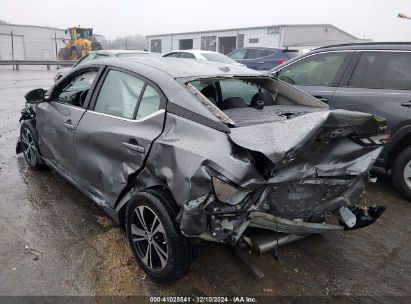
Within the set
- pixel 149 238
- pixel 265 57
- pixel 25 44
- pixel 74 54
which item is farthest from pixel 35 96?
pixel 25 44

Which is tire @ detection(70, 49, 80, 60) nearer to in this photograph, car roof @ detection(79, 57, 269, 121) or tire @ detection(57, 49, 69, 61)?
tire @ detection(57, 49, 69, 61)

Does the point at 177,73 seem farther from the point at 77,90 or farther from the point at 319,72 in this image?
the point at 319,72

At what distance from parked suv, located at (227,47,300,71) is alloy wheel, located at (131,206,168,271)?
1049 centimetres

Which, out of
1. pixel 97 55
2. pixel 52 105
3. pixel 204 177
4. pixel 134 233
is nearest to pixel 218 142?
pixel 204 177

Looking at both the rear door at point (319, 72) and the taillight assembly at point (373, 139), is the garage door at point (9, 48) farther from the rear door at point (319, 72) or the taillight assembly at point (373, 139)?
the taillight assembly at point (373, 139)

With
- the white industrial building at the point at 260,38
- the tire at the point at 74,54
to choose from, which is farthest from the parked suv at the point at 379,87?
the tire at the point at 74,54

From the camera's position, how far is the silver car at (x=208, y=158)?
220cm

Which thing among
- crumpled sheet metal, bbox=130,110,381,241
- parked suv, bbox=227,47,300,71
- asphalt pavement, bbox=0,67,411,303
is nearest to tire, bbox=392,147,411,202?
asphalt pavement, bbox=0,67,411,303

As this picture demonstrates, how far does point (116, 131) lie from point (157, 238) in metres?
0.95

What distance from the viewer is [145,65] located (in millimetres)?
3068

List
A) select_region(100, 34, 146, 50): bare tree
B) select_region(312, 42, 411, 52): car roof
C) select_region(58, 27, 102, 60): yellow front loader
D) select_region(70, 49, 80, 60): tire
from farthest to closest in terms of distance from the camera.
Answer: select_region(100, 34, 146, 50): bare tree, select_region(58, 27, 102, 60): yellow front loader, select_region(70, 49, 80, 60): tire, select_region(312, 42, 411, 52): car roof

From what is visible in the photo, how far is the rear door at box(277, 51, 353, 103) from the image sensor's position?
4.71m

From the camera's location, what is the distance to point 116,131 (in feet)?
9.54

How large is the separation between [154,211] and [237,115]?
1.03 meters
